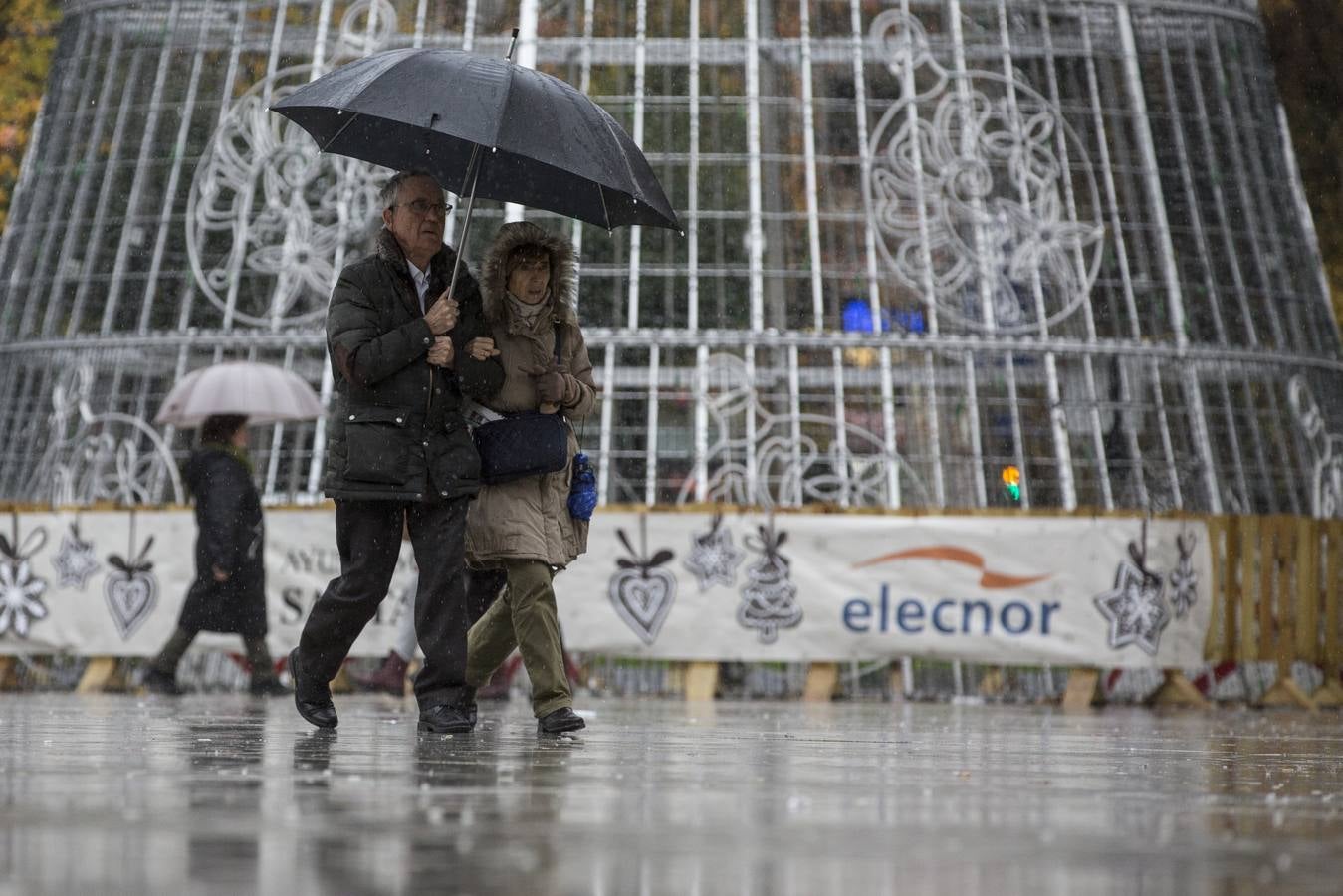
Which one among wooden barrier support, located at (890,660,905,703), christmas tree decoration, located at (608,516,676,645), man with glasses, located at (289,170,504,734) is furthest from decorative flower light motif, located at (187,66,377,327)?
man with glasses, located at (289,170,504,734)

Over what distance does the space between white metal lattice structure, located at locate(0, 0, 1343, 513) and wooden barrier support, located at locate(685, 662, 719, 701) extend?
301cm

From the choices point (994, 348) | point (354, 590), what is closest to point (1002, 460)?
point (994, 348)

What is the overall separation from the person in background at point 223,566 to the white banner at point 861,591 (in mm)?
873

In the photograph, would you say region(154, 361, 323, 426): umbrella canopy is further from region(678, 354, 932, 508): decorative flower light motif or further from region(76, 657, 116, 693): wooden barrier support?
region(678, 354, 932, 508): decorative flower light motif

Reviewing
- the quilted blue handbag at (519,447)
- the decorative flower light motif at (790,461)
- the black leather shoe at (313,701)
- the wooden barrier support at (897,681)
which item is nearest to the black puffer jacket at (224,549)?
the wooden barrier support at (897,681)

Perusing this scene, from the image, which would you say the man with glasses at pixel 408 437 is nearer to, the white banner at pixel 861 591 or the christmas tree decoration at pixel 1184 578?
the white banner at pixel 861 591

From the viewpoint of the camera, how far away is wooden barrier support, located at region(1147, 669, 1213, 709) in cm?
1527

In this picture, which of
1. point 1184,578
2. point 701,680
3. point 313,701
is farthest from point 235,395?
point 313,701

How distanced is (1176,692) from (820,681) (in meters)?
2.28

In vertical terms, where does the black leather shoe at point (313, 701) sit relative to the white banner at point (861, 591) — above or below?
below

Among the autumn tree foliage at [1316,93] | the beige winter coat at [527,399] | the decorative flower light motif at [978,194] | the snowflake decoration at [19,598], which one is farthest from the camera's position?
the autumn tree foliage at [1316,93]

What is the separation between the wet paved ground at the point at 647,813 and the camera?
3.71 meters

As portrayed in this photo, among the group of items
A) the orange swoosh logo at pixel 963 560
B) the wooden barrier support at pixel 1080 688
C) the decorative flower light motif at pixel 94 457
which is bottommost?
the wooden barrier support at pixel 1080 688

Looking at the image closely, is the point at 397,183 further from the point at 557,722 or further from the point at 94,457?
the point at 94,457
